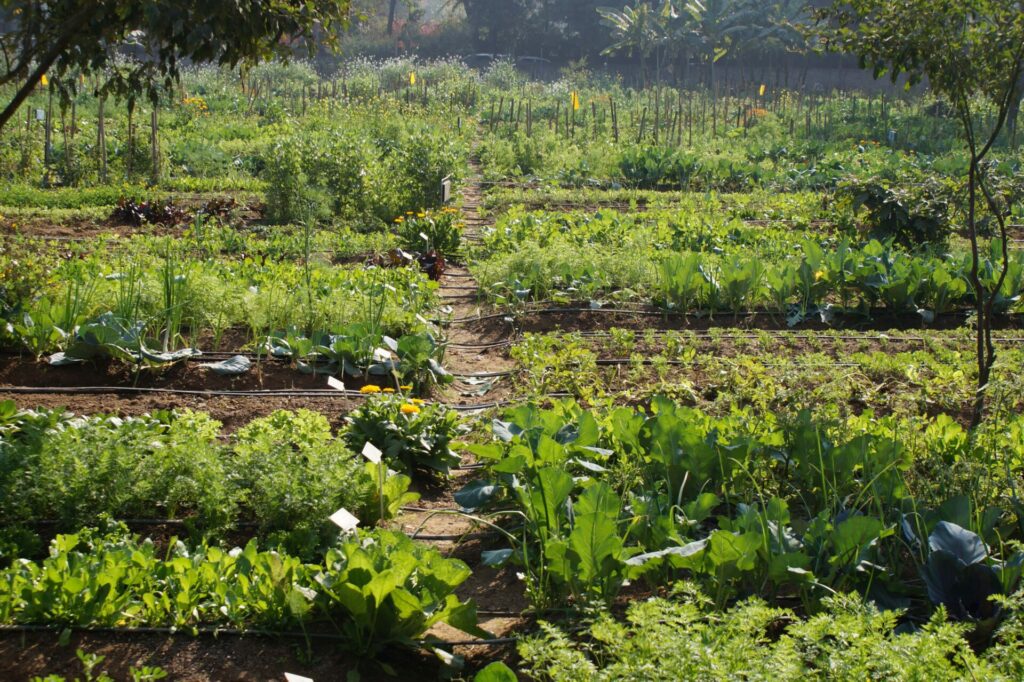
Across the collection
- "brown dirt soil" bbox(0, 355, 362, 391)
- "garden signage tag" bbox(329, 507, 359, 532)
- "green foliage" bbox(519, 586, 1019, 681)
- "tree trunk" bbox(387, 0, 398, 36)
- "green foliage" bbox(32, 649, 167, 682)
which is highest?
"tree trunk" bbox(387, 0, 398, 36)

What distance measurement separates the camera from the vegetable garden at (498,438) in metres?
3.05

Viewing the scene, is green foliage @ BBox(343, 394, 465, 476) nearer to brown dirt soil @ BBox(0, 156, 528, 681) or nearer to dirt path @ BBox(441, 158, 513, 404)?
brown dirt soil @ BBox(0, 156, 528, 681)

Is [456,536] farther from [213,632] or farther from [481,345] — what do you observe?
[481,345]

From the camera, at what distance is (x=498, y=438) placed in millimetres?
4219

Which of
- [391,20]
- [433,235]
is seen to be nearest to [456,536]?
[433,235]

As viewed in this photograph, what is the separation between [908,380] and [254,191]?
32.6 ft

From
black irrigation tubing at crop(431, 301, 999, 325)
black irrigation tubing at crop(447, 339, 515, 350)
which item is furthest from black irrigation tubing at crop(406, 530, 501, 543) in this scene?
black irrigation tubing at crop(431, 301, 999, 325)

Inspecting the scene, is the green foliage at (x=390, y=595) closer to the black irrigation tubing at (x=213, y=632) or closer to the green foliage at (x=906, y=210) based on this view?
the black irrigation tubing at (x=213, y=632)

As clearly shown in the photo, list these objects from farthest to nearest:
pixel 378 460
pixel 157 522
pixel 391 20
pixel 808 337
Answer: pixel 391 20 < pixel 808 337 < pixel 157 522 < pixel 378 460

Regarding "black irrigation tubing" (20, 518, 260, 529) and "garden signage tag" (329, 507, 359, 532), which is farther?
"black irrigation tubing" (20, 518, 260, 529)

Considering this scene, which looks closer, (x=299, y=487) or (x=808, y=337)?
(x=299, y=487)

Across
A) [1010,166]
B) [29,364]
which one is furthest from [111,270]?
[1010,166]

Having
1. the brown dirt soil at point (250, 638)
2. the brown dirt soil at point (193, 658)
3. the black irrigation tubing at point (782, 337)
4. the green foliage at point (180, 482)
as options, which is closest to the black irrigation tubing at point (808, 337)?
the black irrigation tubing at point (782, 337)

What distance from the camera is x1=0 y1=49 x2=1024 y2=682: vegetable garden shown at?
3.05m
